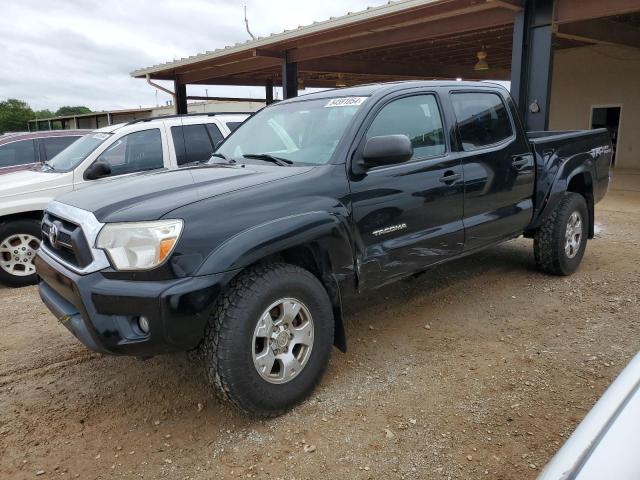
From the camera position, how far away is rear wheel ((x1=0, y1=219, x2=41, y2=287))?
569cm

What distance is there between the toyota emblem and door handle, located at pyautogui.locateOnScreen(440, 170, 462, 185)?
2.67 m

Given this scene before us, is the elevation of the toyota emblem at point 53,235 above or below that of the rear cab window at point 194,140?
below

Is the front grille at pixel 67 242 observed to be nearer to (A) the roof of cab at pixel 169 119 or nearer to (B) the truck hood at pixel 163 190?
(B) the truck hood at pixel 163 190

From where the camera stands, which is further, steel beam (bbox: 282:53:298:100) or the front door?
steel beam (bbox: 282:53:298:100)

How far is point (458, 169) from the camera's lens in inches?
157

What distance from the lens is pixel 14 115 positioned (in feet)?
171

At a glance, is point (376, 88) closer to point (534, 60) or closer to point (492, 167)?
point (492, 167)

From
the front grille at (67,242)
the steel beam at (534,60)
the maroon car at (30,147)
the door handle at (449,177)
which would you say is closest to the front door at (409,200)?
the door handle at (449,177)

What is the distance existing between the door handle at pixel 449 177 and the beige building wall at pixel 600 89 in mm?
13130

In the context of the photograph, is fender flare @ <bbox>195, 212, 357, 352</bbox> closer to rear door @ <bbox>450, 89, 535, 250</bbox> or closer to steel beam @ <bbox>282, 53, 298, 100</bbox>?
rear door @ <bbox>450, 89, 535, 250</bbox>

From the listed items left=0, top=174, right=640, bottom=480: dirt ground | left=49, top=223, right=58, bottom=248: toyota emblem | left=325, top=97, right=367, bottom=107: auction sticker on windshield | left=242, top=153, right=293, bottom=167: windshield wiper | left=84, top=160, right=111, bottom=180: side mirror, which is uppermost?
left=325, top=97, right=367, bottom=107: auction sticker on windshield

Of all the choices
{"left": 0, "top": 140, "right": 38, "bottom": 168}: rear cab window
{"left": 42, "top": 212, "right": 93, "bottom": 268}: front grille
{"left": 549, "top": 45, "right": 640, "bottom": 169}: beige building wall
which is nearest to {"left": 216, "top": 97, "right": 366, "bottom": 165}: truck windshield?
{"left": 42, "top": 212, "right": 93, "bottom": 268}: front grille

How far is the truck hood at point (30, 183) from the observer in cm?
573

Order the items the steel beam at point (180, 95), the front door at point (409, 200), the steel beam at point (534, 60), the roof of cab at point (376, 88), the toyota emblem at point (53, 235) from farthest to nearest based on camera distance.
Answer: the steel beam at point (180, 95)
the steel beam at point (534, 60)
the roof of cab at point (376, 88)
the front door at point (409, 200)
the toyota emblem at point (53, 235)
